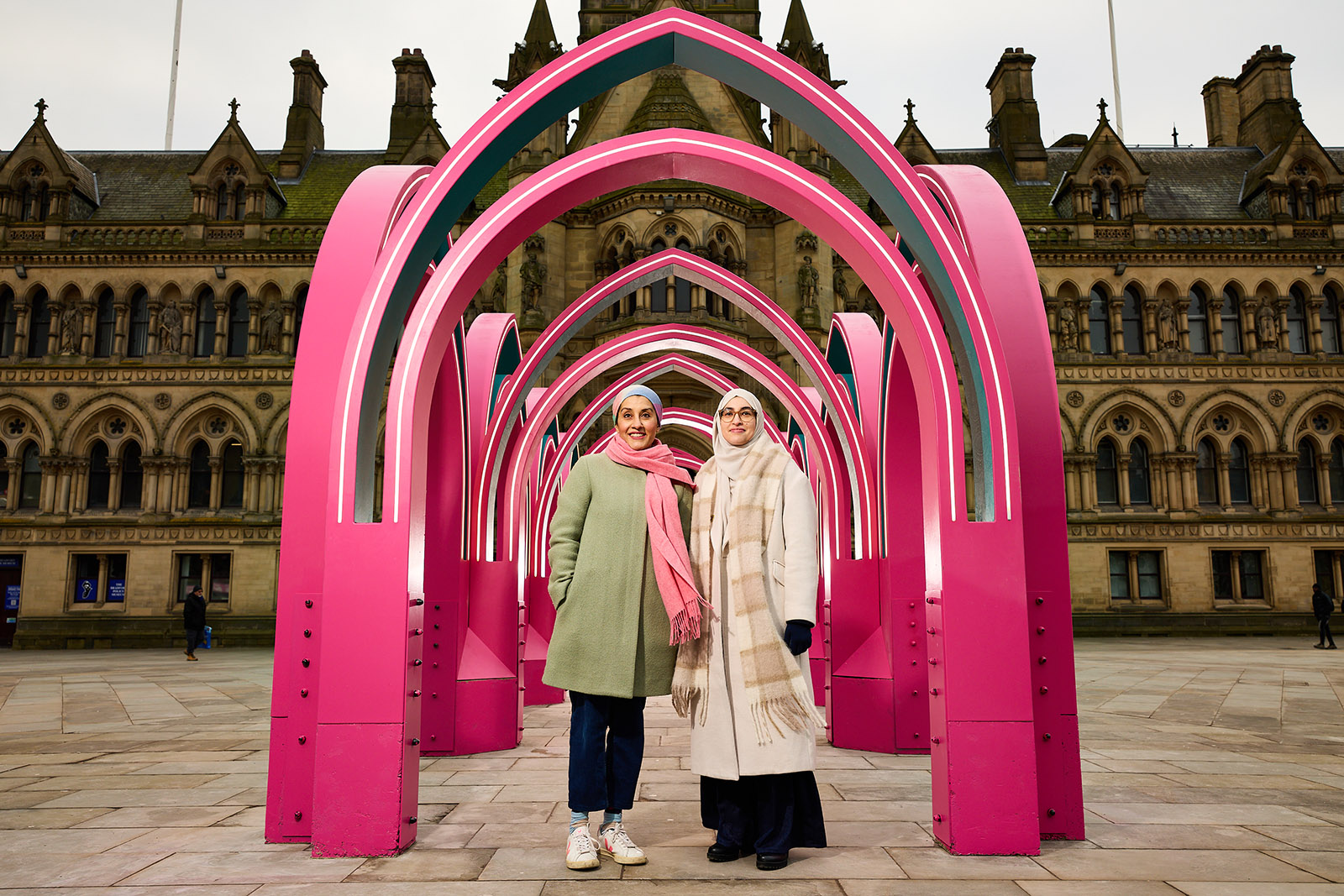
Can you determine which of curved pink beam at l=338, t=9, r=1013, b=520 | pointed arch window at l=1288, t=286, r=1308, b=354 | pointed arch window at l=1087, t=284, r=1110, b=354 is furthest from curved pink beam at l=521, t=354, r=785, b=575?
pointed arch window at l=1288, t=286, r=1308, b=354

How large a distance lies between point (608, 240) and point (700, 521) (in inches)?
800

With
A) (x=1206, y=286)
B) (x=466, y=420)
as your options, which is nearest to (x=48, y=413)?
(x=466, y=420)

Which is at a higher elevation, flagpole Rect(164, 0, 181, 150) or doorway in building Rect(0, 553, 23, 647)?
flagpole Rect(164, 0, 181, 150)

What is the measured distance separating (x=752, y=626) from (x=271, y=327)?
25.2 meters

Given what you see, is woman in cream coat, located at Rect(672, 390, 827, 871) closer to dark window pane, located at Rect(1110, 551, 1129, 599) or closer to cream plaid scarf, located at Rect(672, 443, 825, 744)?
cream plaid scarf, located at Rect(672, 443, 825, 744)

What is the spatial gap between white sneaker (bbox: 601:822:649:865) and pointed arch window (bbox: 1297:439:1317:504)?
2848 centimetres

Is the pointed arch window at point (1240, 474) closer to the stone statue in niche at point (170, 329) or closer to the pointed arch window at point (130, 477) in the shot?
the stone statue in niche at point (170, 329)

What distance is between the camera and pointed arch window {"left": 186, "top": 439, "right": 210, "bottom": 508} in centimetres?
2547

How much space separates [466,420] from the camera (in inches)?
298

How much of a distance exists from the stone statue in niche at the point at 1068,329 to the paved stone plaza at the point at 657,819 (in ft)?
58.5

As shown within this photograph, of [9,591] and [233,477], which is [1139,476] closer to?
[233,477]

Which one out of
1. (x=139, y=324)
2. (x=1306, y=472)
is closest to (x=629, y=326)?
(x=139, y=324)

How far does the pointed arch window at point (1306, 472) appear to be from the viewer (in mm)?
26078

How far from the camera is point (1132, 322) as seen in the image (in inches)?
1062
